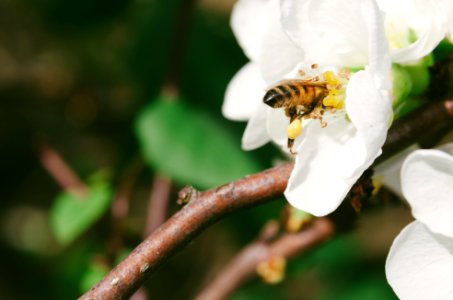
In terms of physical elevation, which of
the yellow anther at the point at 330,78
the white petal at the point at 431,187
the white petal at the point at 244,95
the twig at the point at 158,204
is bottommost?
the twig at the point at 158,204

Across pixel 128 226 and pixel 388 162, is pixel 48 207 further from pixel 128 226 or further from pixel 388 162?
pixel 388 162

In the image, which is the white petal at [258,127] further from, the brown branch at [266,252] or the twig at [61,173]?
the twig at [61,173]

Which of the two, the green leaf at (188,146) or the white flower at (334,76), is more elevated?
the white flower at (334,76)

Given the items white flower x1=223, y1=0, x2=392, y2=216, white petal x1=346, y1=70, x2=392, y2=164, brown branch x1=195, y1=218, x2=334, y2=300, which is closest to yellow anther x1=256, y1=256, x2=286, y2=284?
brown branch x1=195, y1=218, x2=334, y2=300

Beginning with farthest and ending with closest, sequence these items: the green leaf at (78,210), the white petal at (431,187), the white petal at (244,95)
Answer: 1. the green leaf at (78,210)
2. the white petal at (244,95)
3. the white petal at (431,187)

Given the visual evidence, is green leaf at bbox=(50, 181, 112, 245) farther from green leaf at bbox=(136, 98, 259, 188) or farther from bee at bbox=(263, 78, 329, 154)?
bee at bbox=(263, 78, 329, 154)

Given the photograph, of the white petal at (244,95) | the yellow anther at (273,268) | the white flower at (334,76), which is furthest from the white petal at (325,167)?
the yellow anther at (273,268)

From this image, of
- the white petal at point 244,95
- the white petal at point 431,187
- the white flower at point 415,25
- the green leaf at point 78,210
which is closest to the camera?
the white petal at point 431,187

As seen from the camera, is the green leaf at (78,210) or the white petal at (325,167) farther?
the green leaf at (78,210)
